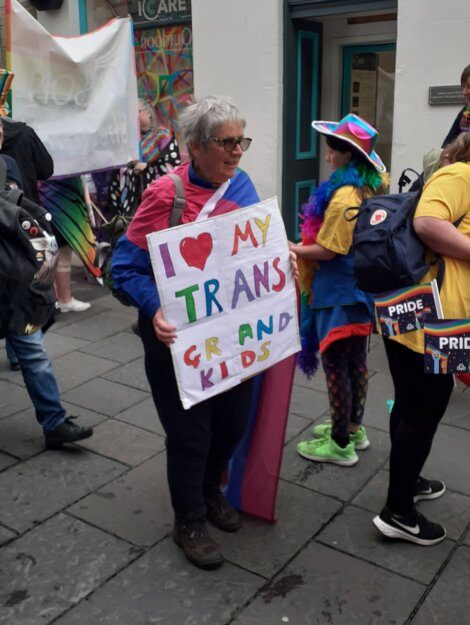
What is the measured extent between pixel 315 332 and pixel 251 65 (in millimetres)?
4220

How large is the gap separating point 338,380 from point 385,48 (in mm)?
4633

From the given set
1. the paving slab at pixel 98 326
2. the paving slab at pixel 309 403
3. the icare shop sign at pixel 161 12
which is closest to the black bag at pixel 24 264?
the paving slab at pixel 309 403

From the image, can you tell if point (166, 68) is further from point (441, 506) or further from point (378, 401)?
point (441, 506)

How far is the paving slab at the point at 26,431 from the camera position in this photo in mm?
3824

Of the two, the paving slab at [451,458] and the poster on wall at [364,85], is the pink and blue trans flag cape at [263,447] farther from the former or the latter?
the poster on wall at [364,85]

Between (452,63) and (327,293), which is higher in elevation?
(452,63)

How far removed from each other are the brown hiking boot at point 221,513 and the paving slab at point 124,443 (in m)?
0.67

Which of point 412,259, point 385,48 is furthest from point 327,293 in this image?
point 385,48

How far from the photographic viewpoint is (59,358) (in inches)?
207

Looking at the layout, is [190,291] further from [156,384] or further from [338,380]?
[338,380]

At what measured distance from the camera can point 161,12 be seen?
7766 millimetres

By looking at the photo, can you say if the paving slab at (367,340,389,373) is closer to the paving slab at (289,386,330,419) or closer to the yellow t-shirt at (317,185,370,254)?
the paving slab at (289,386,330,419)

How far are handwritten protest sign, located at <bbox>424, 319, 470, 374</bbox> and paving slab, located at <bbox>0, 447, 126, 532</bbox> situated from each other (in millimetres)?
1804

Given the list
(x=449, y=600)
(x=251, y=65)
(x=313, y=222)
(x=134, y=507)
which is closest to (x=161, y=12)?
(x=251, y=65)
